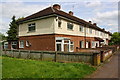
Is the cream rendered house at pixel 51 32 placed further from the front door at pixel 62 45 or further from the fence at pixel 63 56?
the fence at pixel 63 56

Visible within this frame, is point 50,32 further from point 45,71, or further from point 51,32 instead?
point 45,71

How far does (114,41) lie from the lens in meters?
52.8

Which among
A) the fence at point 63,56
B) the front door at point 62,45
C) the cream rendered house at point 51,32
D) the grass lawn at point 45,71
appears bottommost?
the grass lawn at point 45,71

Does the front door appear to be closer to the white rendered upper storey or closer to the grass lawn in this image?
the white rendered upper storey

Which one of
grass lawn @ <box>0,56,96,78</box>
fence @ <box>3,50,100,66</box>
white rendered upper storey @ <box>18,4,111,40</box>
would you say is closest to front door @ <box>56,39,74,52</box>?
white rendered upper storey @ <box>18,4,111,40</box>

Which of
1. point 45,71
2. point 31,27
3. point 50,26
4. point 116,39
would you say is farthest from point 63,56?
point 116,39

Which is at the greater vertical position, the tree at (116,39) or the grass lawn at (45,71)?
the tree at (116,39)

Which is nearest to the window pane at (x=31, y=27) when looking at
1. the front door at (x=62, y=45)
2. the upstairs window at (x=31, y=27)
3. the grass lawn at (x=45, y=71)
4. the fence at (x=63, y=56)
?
the upstairs window at (x=31, y=27)

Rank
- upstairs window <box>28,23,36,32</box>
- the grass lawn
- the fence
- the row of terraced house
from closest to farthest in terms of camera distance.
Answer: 1. the grass lawn
2. the fence
3. the row of terraced house
4. upstairs window <box>28,23,36,32</box>

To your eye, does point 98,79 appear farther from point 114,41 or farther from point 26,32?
point 114,41

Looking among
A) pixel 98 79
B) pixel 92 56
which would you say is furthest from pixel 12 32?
pixel 98 79

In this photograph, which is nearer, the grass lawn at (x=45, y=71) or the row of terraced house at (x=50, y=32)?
the grass lawn at (x=45, y=71)

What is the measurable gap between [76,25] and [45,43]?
686cm

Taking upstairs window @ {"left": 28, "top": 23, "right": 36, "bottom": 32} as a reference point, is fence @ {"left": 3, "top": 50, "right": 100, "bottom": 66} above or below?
below
